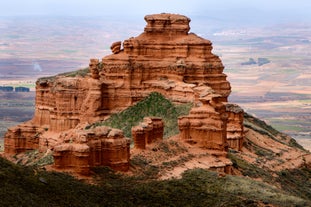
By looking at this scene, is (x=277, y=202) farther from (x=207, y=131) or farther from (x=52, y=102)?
(x=52, y=102)

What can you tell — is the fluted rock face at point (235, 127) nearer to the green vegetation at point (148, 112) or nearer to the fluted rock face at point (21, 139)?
the green vegetation at point (148, 112)

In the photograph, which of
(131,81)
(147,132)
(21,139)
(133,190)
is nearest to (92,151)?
(133,190)

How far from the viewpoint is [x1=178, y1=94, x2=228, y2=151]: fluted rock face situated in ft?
202

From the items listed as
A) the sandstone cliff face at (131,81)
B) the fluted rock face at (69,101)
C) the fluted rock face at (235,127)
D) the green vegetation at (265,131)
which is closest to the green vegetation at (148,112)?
the sandstone cliff face at (131,81)

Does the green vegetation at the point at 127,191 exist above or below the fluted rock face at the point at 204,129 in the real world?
below

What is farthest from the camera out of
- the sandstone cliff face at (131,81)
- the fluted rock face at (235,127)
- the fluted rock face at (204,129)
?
the sandstone cliff face at (131,81)

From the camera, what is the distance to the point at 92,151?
4947 centimetres

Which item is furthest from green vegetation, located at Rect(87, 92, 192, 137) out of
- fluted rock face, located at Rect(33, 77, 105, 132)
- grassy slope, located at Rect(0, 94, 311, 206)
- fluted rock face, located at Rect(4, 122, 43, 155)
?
grassy slope, located at Rect(0, 94, 311, 206)

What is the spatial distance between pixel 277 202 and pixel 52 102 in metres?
35.5

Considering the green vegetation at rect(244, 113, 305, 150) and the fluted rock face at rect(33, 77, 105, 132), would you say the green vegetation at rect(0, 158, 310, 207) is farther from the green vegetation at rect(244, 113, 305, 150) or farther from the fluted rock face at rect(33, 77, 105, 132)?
the green vegetation at rect(244, 113, 305, 150)

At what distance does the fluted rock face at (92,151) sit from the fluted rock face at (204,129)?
11149mm

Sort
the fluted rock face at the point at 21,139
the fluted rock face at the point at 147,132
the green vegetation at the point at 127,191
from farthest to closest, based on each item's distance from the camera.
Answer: the fluted rock face at the point at 21,139
the fluted rock face at the point at 147,132
the green vegetation at the point at 127,191

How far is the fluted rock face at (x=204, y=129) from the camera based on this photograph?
61.4 meters

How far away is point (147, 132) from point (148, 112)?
663 inches
